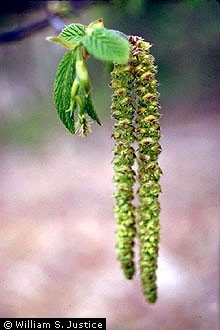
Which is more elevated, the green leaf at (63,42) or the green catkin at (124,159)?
the green leaf at (63,42)

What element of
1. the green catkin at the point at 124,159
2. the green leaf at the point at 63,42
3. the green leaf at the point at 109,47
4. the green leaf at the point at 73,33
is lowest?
the green catkin at the point at 124,159

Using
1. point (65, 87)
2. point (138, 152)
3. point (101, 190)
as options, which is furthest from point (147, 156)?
point (101, 190)

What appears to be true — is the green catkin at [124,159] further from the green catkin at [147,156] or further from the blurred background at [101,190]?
the blurred background at [101,190]

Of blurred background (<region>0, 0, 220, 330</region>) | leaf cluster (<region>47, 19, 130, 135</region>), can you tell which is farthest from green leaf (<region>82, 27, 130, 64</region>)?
blurred background (<region>0, 0, 220, 330</region>)

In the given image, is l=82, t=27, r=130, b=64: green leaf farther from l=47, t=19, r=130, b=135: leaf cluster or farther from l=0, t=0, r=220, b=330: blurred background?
l=0, t=0, r=220, b=330: blurred background

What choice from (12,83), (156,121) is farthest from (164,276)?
(156,121)

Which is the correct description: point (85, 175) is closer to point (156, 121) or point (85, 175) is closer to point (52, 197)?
point (52, 197)

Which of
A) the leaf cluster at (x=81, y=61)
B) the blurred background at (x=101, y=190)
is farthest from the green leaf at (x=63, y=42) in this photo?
the blurred background at (x=101, y=190)
